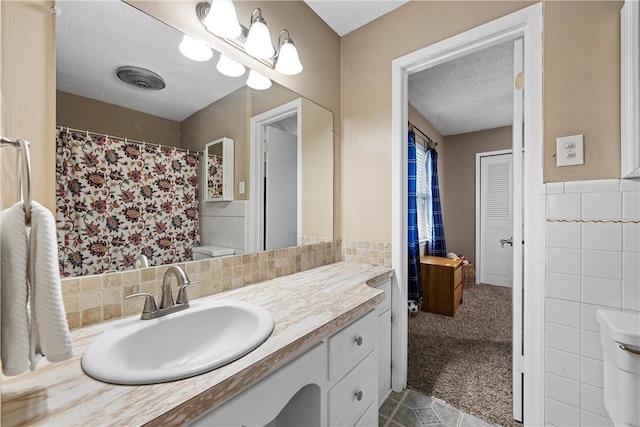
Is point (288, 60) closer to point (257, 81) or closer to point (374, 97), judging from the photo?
point (257, 81)

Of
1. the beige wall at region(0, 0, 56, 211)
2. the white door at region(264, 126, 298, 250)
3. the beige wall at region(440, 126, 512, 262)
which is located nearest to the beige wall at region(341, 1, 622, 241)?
the white door at region(264, 126, 298, 250)

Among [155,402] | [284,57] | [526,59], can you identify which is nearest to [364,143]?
[284,57]

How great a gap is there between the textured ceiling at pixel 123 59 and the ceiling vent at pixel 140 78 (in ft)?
0.05

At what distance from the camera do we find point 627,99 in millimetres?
972

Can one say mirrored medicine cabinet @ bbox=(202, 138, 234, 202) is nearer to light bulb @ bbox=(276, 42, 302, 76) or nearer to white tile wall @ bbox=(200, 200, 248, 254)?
white tile wall @ bbox=(200, 200, 248, 254)

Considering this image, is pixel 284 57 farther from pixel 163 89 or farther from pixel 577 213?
pixel 577 213

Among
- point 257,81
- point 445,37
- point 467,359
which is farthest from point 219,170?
point 467,359

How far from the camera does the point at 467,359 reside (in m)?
1.96

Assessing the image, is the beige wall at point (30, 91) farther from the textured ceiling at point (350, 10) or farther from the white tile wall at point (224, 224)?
the textured ceiling at point (350, 10)

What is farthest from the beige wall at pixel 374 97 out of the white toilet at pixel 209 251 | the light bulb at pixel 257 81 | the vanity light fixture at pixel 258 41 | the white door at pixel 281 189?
the white toilet at pixel 209 251

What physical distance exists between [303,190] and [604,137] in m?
1.43

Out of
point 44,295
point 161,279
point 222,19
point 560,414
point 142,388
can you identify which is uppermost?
point 222,19

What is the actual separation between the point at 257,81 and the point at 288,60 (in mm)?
217

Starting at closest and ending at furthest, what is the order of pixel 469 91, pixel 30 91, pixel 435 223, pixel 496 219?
pixel 30 91 < pixel 469 91 < pixel 435 223 < pixel 496 219
